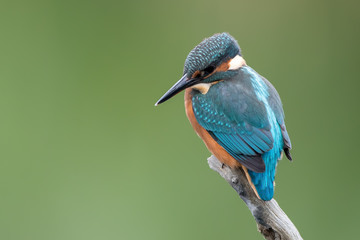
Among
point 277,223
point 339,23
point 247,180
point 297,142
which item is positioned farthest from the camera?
point 339,23

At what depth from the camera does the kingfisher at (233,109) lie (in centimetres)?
215

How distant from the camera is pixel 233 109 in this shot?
7.39 feet

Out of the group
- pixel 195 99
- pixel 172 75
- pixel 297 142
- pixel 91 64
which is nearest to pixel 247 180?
pixel 195 99

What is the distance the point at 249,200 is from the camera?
7.09 ft

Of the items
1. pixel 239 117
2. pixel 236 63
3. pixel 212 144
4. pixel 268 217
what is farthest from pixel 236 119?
pixel 268 217

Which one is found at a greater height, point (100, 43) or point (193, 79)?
point (100, 43)

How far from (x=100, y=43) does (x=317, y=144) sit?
5.24 ft

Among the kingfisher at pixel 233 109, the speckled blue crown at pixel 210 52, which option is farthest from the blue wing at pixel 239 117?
the speckled blue crown at pixel 210 52

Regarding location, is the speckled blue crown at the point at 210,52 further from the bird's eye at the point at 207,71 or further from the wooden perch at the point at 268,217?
the wooden perch at the point at 268,217

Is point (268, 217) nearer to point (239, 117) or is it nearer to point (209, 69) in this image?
point (239, 117)

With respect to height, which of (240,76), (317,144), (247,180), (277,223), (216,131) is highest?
(240,76)

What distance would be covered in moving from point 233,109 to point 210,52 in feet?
0.81

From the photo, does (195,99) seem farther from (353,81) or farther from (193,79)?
(353,81)

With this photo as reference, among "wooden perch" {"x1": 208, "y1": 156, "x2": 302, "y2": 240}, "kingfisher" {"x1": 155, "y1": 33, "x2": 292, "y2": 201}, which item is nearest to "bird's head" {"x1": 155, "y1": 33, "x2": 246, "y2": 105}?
"kingfisher" {"x1": 155, "y1": 33, "x2": 292, "y2": 201}
